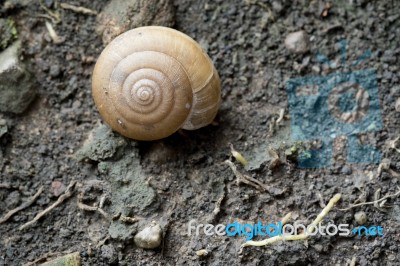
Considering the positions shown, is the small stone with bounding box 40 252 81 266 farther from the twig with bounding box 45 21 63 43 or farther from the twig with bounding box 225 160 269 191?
the twig with bounding box 45 21 63 43

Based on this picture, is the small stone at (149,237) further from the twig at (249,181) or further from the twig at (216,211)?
the twig at (249,181)

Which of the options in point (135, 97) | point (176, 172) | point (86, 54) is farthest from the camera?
point (86, 54)

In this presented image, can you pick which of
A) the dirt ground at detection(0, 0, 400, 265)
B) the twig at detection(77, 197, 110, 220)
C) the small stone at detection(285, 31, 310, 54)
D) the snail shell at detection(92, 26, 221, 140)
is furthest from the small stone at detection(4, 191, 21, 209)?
the small stone at detection(285, 31, 310, 54)

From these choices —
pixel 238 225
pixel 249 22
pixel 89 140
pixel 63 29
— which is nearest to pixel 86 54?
pixel 63 29

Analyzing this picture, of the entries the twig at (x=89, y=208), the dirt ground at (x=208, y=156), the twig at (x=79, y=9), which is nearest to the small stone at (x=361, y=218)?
the dirt ground at (x=208, y=156)

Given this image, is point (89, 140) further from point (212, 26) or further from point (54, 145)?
point (212, 26)

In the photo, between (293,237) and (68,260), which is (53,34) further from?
(293,237)
